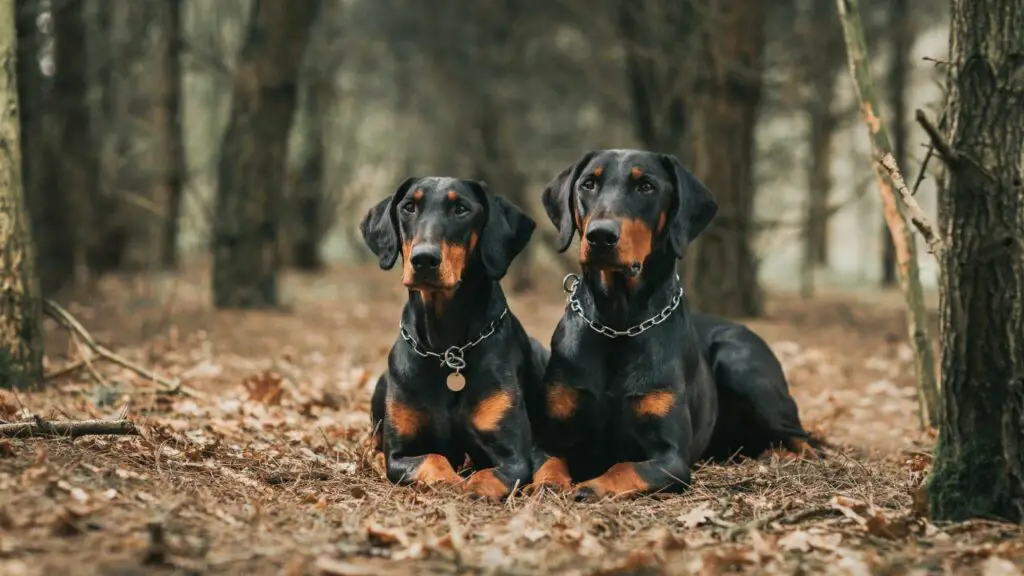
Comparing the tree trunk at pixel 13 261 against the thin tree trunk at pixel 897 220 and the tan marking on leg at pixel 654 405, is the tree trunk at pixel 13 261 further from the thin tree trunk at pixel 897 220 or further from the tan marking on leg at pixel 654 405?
the thin tree trunk at pixel 897 220

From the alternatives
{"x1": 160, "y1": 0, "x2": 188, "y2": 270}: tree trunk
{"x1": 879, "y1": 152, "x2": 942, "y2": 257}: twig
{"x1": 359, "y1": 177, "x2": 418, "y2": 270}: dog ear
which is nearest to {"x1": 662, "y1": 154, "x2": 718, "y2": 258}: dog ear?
{"x1": 879, "y1": 152, "x2": 942, "y2": 257}: twig

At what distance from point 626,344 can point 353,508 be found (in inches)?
58.5

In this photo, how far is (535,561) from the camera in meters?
3.67

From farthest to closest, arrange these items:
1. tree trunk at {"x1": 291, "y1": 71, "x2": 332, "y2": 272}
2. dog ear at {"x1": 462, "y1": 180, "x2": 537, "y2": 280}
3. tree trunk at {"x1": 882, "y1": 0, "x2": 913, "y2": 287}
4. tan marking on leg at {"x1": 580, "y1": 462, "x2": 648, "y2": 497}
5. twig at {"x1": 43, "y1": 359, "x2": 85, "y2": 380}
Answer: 1. tree trunk at {"x1": 291, "y1": 71, "x2": 332, "y2": 272}
2. tree trunk at {"x1": 882, "y1": 0, "x2": 913, "y2": 287}
3. twig at {"x1": 43, "y1": 359, "x2": 85, "y2": 380}
4. dog ear at {"x1": 462, "y1": 180, "x2": 537, "y2": 280}
5. tan marking on leg at {"x1": 580, "y1": 462, "x2": 648, "y2": 497}

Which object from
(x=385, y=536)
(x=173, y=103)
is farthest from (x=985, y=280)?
(x=173, y=103)

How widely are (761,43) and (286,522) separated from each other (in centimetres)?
1017

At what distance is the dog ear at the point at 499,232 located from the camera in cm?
516

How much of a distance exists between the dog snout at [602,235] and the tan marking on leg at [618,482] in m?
1.03

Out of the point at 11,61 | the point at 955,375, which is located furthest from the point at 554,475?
the point at 11,61

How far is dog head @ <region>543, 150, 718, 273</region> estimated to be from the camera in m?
4.74

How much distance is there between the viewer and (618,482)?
16.0 ft

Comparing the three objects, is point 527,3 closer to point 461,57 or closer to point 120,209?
point 461,57

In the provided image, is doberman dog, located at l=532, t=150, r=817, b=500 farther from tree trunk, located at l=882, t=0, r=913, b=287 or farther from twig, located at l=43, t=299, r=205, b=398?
tree trunk, located at l=882, t=0, r=913, b=287

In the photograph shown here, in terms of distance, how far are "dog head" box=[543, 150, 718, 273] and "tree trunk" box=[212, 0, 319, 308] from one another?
8837 mm
